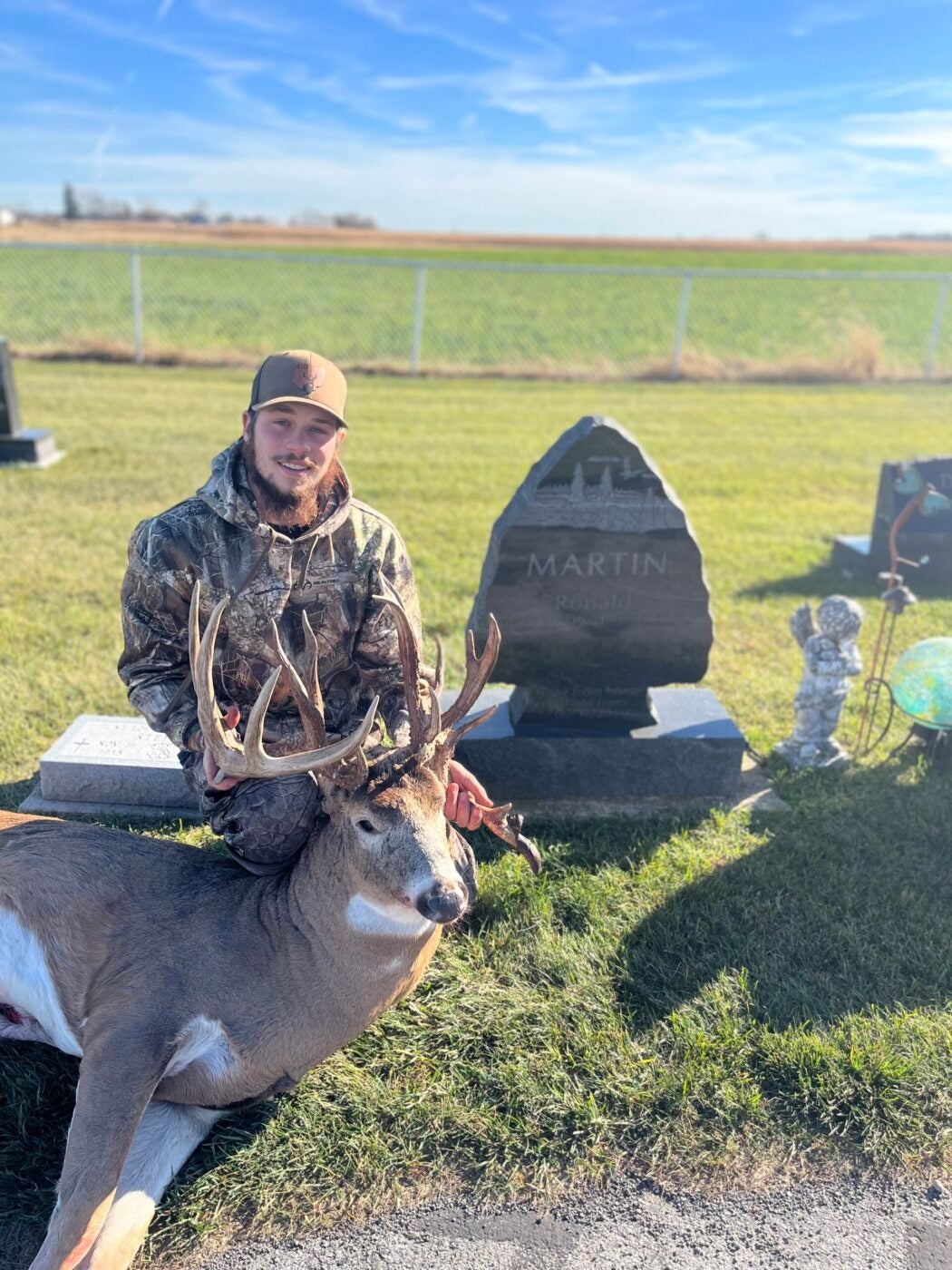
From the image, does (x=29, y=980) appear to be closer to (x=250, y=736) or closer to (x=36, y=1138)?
(x=36, y=1138)

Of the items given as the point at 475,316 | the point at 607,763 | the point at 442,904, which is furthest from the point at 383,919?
the point at 475,316

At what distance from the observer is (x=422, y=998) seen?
3400 millimetres

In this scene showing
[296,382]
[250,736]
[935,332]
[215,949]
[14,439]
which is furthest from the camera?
[935,332]

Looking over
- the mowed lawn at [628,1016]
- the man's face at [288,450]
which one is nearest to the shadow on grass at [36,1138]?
the mowed lawn at [628,1016]

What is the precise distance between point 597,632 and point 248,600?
6.20ft

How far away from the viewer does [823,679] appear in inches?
190

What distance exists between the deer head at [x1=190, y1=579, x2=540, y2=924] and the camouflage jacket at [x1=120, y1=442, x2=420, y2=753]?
23.4 inches

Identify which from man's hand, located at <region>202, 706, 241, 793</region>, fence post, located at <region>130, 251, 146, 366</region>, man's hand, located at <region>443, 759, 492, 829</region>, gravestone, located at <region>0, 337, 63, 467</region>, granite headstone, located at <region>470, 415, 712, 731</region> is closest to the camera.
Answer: man's hand, located at <region>202, 706, 241, 793</region>

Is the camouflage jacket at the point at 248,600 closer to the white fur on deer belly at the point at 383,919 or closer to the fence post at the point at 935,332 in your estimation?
the white fur on deer belly at the point at 383,919

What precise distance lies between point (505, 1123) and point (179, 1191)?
929 mm

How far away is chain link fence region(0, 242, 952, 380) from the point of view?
16906mm

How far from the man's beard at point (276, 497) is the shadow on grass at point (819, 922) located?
6.42 ft

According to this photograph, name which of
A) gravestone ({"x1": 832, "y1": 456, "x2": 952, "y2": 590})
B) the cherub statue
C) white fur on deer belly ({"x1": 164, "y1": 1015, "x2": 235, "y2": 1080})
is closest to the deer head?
white fur on deer belly ({"x1": 164, "y1": 1015, "x2": 235, "y2": 1080})

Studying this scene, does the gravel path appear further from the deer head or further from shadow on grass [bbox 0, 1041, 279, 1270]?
the deer head
